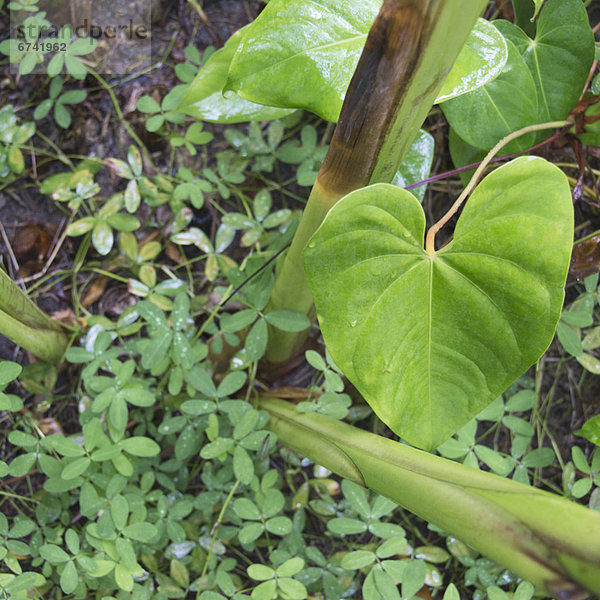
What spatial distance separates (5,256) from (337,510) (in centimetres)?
104

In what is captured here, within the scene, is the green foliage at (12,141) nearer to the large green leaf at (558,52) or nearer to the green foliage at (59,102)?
the green foliage at (59,102)

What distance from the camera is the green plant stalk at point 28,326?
3.06ft

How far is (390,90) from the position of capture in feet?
1.99

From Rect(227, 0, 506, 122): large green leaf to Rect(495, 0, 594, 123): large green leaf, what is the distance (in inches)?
12.6

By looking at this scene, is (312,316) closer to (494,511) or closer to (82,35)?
(494,511)

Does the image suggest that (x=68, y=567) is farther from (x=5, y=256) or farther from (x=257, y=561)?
(x=5, y=256)

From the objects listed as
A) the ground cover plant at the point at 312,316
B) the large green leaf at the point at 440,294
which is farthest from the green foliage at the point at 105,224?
the large green leaf at the point at 440,294

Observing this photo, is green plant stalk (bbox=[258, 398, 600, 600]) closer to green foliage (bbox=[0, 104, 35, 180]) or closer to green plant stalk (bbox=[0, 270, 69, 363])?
green plant stalk (bbox=[0, 270, 69, 363])

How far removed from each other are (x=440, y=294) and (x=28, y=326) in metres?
0.80

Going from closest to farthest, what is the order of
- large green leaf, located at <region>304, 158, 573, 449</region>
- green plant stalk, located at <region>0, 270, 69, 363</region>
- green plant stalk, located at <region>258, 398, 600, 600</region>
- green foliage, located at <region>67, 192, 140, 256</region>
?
green plant stalk, located at <region>258, 398, 600, 600</region>
large green leaf, located at <region>304, 158, 573, 449</region>
green plant stalk, located at <region>0, 270, 69, 363</region>
green foliage, located at <region>67, 192, 140, 256</region>

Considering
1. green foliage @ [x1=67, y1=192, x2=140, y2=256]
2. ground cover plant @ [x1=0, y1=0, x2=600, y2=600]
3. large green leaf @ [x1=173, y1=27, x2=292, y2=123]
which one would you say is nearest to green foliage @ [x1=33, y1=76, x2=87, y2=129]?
ground cover plant @ [x1=0, y1=0, x2=600, y2=600]

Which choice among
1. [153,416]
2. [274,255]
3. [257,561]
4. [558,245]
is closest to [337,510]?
[257,561]

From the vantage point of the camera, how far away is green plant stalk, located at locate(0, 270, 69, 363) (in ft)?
3.06

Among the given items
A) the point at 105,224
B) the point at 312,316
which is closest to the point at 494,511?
the point at 312,316
